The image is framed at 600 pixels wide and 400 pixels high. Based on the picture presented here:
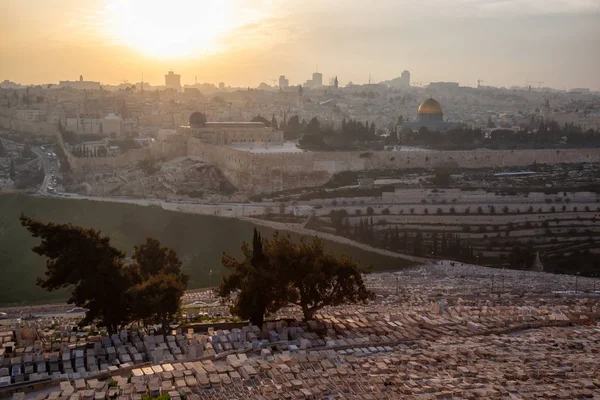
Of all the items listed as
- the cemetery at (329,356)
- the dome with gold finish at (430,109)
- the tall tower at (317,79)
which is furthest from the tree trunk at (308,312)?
the tall tower at (317,79)

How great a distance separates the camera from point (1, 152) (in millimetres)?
43031

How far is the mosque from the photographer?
4997 centimetres

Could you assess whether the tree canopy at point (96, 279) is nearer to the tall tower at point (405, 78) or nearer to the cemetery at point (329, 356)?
the cemetery at point (329, 356)

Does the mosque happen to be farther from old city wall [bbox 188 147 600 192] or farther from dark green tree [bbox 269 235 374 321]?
dark green tree [bbox 269 235 374 321]

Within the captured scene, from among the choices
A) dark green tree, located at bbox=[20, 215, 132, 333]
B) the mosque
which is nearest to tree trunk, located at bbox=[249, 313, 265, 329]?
dark green tree, located at bbox=[20, 215, 132, 333]

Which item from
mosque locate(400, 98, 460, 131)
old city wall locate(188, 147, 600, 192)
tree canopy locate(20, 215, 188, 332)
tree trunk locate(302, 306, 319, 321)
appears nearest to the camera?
tree canopy locate(20, 215, 188, 332)

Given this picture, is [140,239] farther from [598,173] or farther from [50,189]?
[598,173]

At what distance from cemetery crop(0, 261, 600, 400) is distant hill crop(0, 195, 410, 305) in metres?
6.74

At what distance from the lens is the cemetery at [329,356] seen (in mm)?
10312

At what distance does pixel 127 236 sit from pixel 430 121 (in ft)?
93.6

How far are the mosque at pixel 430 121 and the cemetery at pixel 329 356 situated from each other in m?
33.9

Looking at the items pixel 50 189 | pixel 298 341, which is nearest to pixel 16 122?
pixel 50 189

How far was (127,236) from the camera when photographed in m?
27.2

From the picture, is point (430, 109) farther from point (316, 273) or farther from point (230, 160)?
point (316, 273)
